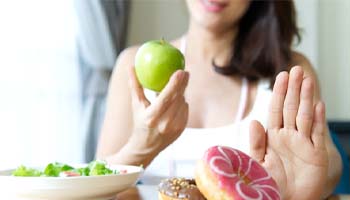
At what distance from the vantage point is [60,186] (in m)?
0.77

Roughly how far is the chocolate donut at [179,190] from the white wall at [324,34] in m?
1.73

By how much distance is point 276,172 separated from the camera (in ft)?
2.83

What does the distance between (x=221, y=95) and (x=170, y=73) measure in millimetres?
552

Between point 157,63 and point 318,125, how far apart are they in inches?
14.6

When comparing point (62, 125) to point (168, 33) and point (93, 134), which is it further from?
point (168, 33)

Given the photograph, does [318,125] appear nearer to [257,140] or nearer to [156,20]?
[257,140]

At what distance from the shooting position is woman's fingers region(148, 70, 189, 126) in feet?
3.49

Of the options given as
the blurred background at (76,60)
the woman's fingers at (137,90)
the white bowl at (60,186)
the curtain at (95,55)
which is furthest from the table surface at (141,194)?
the curtain at (95,55)

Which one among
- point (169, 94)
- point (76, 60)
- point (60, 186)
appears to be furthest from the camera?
point (76, 60)

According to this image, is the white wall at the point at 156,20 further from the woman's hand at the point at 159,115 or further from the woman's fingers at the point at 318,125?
the woman's fingers at the point at 318,125

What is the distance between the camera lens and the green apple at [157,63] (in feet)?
3.56

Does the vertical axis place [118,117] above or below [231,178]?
below

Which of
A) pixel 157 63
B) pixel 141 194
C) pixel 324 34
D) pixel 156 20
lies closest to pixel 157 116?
pixel 157 63

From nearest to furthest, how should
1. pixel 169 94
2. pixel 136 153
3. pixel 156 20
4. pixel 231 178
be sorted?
1. pixel 231 178
2. pixel 169 94
3. pixel 136 153
4. pixel 156 20
